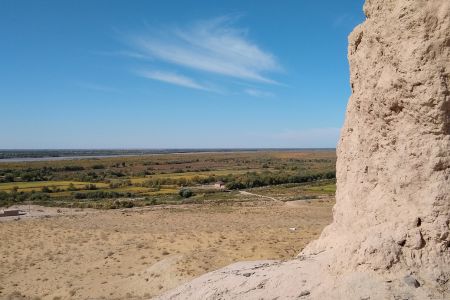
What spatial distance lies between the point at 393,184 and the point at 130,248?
54.4ft

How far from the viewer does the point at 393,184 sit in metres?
6.01

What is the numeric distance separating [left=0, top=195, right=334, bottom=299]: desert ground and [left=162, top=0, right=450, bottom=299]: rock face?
26.3 ft

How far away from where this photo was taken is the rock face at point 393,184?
522cm

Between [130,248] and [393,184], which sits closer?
[393,184]

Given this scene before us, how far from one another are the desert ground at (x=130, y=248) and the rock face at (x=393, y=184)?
8030 mm

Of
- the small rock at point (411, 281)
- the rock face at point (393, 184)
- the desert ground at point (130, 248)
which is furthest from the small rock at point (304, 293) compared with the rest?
the desert ground at point (130, 248)

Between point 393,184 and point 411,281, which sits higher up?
point 393,184

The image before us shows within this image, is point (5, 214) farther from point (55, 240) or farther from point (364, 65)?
point (364, 65)

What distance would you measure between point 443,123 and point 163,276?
36.7ft

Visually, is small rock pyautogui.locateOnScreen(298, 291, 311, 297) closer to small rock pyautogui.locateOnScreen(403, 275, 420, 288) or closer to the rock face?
Result: the rock face

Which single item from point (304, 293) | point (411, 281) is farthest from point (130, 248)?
point (411, 281)

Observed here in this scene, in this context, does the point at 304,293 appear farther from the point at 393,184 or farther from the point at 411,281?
the point at 393,184

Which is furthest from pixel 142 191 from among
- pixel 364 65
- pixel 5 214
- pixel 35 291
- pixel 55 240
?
pixel 364 65

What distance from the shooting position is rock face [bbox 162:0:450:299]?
5.22 meters
